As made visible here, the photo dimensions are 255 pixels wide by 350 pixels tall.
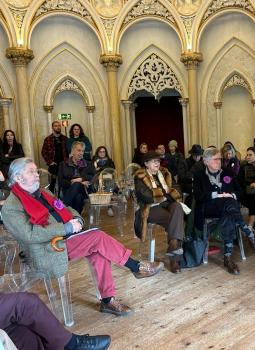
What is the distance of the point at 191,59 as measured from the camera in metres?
7.93

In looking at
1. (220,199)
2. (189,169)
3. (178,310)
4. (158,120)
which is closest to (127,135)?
(158,120)

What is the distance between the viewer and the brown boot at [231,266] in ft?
11.4

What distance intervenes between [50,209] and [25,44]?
18.0ft

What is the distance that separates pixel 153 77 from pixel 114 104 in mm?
1095

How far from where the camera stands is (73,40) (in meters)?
8.25

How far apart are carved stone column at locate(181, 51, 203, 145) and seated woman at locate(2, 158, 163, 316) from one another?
219 inches

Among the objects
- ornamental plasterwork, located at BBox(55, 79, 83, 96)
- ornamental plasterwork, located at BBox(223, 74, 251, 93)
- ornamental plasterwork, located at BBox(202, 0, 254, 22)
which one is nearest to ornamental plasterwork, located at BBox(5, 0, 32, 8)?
ornamental plasterwork, located at BBox(55, 79, 83, 96)

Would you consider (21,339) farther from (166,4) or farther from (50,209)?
(166,4)

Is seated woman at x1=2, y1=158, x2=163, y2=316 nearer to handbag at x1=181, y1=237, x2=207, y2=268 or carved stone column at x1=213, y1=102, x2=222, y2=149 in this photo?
handbag at x1=181, y1=237, x2=207, y2=268

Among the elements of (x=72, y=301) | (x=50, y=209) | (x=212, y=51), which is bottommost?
(x=72, y=301)

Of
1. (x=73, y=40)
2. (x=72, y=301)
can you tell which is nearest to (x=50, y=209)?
(x=72, y=301)

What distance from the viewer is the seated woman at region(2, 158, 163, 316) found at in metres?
2.63

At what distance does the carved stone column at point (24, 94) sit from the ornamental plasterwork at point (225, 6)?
3.53 metres

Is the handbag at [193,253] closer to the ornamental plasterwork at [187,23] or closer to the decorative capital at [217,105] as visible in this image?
the decorative capital at [217,105]
